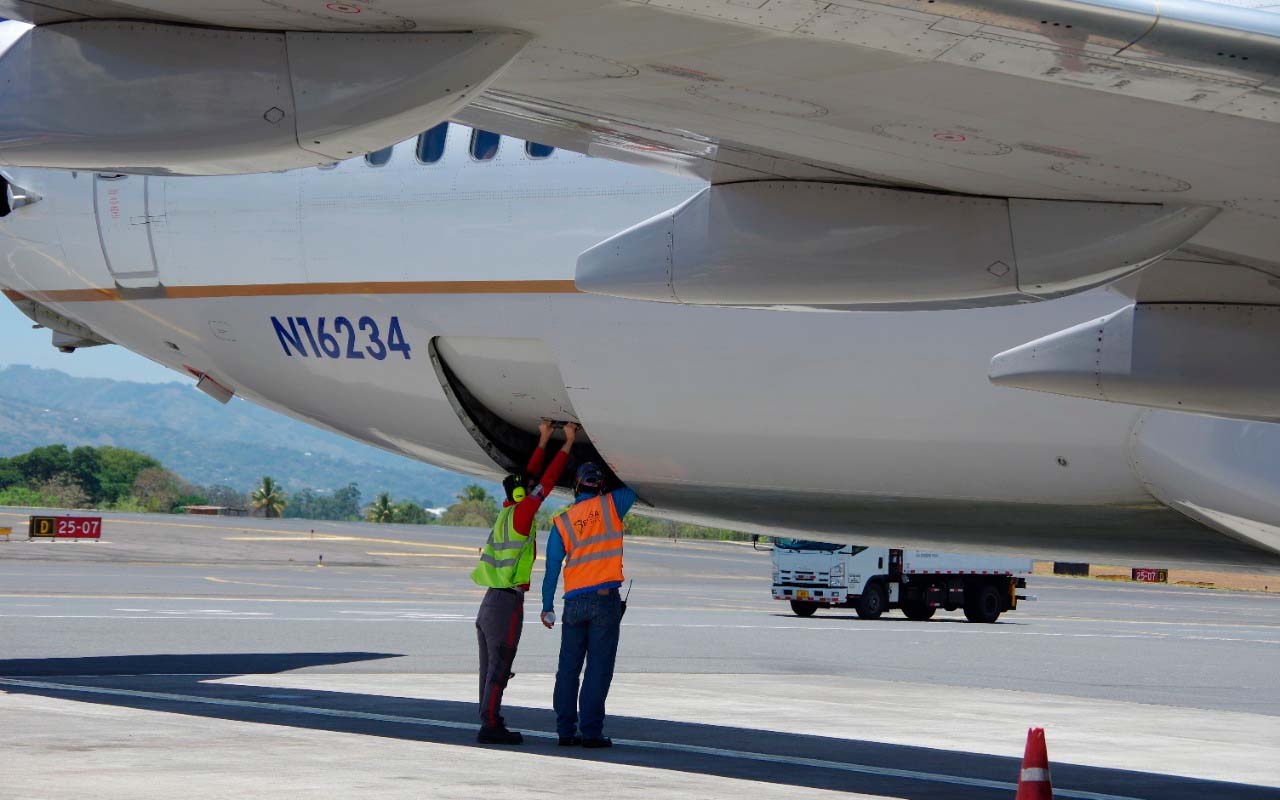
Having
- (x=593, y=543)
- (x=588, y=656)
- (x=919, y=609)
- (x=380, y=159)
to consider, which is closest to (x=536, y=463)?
(x=593, y=543)

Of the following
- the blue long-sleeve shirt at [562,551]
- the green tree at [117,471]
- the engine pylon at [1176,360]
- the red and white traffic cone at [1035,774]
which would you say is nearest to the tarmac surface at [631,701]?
the blue long-sleeve shirt at [562,551]

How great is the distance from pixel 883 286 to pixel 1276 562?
4.26 m

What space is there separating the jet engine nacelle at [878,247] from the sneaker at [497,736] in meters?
4.99

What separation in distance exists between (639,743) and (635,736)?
0.48 m

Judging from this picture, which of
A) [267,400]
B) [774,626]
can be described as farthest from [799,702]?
[774,626]

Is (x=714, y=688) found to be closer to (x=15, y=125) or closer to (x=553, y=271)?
(x=553, y=271)

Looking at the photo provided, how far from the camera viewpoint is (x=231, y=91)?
5344mm

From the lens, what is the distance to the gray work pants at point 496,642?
41.1ft

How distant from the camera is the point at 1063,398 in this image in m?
10.2

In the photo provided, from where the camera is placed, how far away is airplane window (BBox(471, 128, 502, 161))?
11898 millimetres

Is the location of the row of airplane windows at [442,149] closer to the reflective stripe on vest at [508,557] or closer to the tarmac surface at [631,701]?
the reflective stripe on vest at [508,557]

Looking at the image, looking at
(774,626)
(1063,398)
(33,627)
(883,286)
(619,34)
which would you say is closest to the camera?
→ (619,34)

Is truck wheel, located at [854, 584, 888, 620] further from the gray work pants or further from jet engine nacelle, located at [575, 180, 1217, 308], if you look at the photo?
jet engine nacelle, located at [575, 180, 1217, 308]

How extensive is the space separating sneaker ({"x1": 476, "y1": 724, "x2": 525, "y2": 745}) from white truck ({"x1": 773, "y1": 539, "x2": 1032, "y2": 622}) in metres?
22.9
